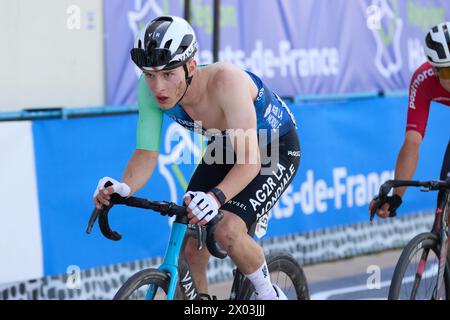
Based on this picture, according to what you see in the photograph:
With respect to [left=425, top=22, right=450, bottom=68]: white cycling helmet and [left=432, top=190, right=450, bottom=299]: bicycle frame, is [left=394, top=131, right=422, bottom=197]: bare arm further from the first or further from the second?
[left=425, top=22, right=450, bottom=68]: white cycling helmet

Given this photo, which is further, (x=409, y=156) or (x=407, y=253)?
(x=409, y=156)

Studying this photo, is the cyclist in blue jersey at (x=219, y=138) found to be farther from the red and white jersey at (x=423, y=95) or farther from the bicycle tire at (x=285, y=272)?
the red and white jersey at (x=423, y=95)

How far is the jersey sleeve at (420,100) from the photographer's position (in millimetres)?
6215

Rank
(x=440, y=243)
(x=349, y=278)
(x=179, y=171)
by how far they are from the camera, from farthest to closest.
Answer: (x=349, y=278) → (x=179, y=171) → (x=440, y=243)

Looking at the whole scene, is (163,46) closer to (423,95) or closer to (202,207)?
(202,207)

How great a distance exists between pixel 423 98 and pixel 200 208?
2151 mm

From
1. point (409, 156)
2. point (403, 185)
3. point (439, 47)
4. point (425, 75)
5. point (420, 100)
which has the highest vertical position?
point (439, 47)

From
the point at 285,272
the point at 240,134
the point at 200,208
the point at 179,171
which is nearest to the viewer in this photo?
the point at 200,208

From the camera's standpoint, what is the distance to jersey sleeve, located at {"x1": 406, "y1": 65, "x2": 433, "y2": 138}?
621 cm

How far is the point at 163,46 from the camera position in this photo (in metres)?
4.87

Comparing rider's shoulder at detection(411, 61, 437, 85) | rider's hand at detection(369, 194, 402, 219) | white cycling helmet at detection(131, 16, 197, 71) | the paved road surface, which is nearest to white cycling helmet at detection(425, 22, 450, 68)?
rider's shoulder at detection(411, 61, 437, 85)

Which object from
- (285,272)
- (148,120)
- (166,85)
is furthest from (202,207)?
(285,272)
